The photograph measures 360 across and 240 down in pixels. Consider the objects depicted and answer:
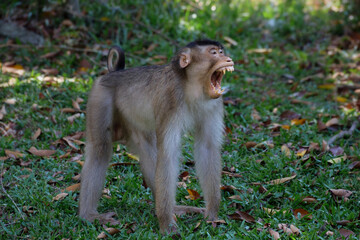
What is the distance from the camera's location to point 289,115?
22.6 feet

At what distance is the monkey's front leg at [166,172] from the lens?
4223 mm

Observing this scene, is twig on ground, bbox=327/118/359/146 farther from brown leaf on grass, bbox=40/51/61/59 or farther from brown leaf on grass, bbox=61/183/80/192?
brown leaf on grass, bbox=40/51/61/59

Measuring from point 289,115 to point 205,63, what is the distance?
3.00 metres

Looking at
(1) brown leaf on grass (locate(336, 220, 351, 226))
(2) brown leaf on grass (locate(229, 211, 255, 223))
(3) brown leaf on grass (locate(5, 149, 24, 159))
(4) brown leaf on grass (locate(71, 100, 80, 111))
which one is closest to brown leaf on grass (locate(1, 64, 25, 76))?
(4) brown leaf on grass (locate(71, 100, 80, 111))

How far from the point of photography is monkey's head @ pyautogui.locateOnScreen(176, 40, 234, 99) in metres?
4.15

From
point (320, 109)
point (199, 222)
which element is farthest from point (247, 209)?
point (320, 109)

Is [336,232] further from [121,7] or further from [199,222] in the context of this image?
[121,7]

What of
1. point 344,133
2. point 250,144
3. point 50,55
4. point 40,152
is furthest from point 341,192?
point 50,55

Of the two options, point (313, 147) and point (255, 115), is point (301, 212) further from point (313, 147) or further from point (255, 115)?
point (255, 115)

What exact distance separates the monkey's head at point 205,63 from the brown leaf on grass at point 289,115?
9.38 feet

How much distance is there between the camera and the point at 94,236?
4.40m

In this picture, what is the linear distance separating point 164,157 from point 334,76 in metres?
4.83

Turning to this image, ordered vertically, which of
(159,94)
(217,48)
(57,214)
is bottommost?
(57,214)

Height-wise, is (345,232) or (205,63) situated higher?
(205,63)
